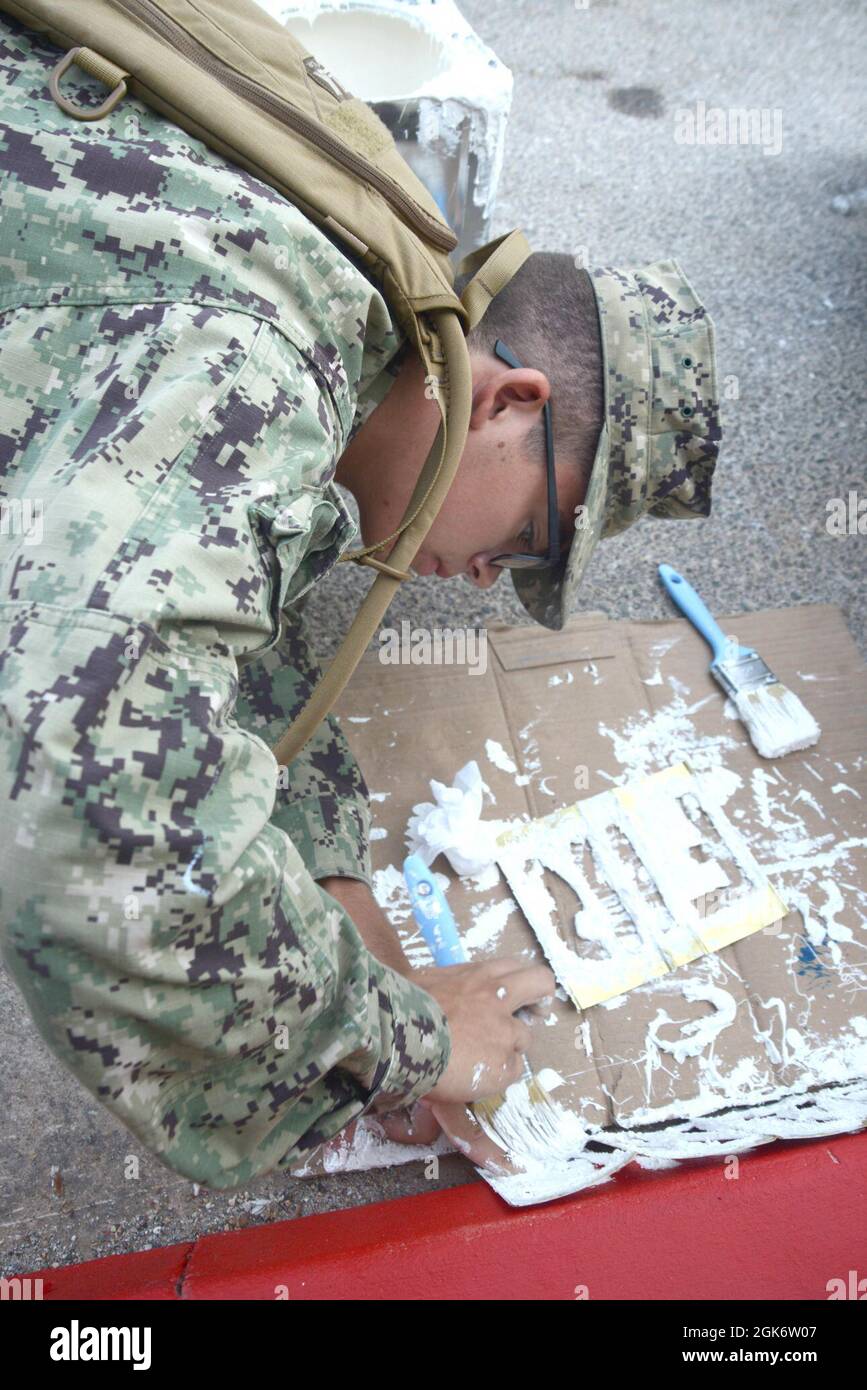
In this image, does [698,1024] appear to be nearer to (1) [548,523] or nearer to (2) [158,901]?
(1) [548,523]

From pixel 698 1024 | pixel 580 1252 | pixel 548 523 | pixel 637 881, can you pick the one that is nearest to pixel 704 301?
pixel 548 523

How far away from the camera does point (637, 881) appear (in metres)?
1.79

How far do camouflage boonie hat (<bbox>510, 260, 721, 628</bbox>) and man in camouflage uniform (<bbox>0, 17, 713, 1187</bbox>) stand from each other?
36cm

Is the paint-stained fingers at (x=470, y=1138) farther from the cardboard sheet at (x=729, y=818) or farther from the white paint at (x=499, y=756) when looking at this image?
the white paint at (x=499, y=756)

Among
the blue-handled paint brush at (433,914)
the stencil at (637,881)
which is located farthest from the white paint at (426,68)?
the blue-handled paint brush at (433,914)

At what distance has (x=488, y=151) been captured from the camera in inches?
82.4

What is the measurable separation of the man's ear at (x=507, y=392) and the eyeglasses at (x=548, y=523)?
0.02 m

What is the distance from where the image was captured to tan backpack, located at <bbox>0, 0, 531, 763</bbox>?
1077 millimetres

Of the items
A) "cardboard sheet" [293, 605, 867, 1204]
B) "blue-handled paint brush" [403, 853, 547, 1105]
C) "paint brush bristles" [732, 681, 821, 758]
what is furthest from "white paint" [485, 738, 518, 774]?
"paint brush bristles" [732, 681, 821, 758]

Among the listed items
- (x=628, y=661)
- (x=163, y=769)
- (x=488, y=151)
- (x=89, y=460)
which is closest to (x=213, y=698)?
(x=163, y=769)

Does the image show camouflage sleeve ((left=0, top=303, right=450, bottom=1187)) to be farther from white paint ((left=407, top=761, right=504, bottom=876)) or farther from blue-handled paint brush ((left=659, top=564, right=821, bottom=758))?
blue-handled paint brush ((left=659, top=564, right=821, bottom=758))

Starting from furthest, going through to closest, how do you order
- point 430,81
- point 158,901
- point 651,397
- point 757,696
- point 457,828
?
1. point 430,81
2. point 757,696
3. point 457,828
4. point 651,397
5. point 158,901

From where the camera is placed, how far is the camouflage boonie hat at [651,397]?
1.39 meters

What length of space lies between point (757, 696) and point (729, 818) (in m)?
0.27
